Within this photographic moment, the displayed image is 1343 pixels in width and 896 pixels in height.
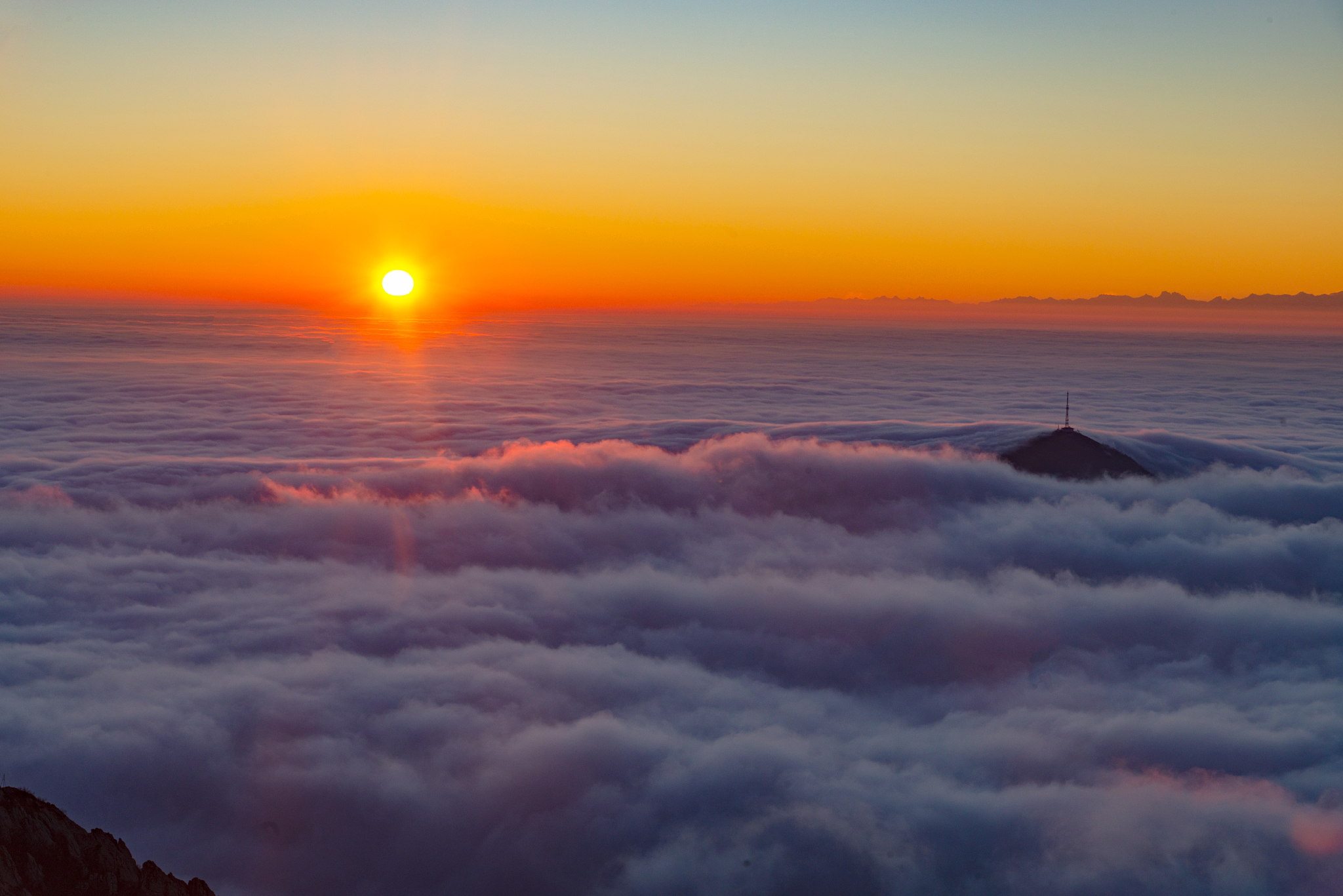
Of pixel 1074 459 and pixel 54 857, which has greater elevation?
pixel 54 857

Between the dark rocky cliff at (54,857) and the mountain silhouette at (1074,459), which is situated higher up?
the dark rocky cliff at (54,857)

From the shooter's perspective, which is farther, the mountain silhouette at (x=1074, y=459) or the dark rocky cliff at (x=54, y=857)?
the mountain silhouette at (x=1074, y=459)

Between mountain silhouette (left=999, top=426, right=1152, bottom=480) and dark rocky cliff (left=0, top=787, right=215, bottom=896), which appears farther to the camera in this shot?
mountain silhouette (left=999, top=426, right=1152, bottom=480)

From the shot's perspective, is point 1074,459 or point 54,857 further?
point 1074,459

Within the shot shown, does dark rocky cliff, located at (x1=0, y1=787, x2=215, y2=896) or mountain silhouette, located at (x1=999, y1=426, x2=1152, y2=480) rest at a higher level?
dark rocky cliff, located at (x1=0, y1=787, x2=215, y2=896)
